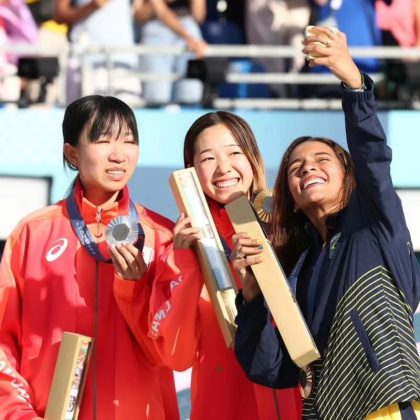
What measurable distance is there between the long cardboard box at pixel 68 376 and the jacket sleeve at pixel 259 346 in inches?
19.2

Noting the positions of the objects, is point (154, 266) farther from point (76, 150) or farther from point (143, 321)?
point (76, 150)

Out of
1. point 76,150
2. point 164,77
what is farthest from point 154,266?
point 164,77

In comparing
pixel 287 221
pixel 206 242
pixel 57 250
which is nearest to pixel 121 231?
pixel 206 242

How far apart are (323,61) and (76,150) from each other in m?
1.04

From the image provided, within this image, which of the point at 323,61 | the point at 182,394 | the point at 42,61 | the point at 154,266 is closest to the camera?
the point at 323,61

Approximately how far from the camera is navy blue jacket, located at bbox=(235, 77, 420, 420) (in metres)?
3.02

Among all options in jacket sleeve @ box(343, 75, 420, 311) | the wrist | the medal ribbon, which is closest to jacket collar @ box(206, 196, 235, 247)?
the medal ribbon

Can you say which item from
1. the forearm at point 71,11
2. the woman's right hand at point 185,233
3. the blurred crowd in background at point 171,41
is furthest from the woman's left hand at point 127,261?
the forearm at point 71,11

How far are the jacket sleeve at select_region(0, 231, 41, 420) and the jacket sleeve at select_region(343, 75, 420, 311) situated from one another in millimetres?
1104

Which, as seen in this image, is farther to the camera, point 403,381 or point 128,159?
point 128,159

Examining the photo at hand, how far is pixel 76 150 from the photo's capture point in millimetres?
3789

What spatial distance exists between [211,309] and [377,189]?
796 millimetres

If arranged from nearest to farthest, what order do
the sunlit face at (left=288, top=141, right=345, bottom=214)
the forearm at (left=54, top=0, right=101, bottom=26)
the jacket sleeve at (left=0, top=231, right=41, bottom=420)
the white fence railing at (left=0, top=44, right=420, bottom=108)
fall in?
the sunlit face at (left=288, top=141, right=345, bottom=214) → the jacket sleeve at (left=0, top=231, right=41, bottom=420) → the white fence railing at (left=0, top=44, right=420, bottom=108) → the forearm at (left=54, top=0, right=101, bottom=26)

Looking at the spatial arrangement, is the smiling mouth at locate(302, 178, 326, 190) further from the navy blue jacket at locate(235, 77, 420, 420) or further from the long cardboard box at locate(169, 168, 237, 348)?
the long cardboard box at locate(169, 168, 237, 348)
